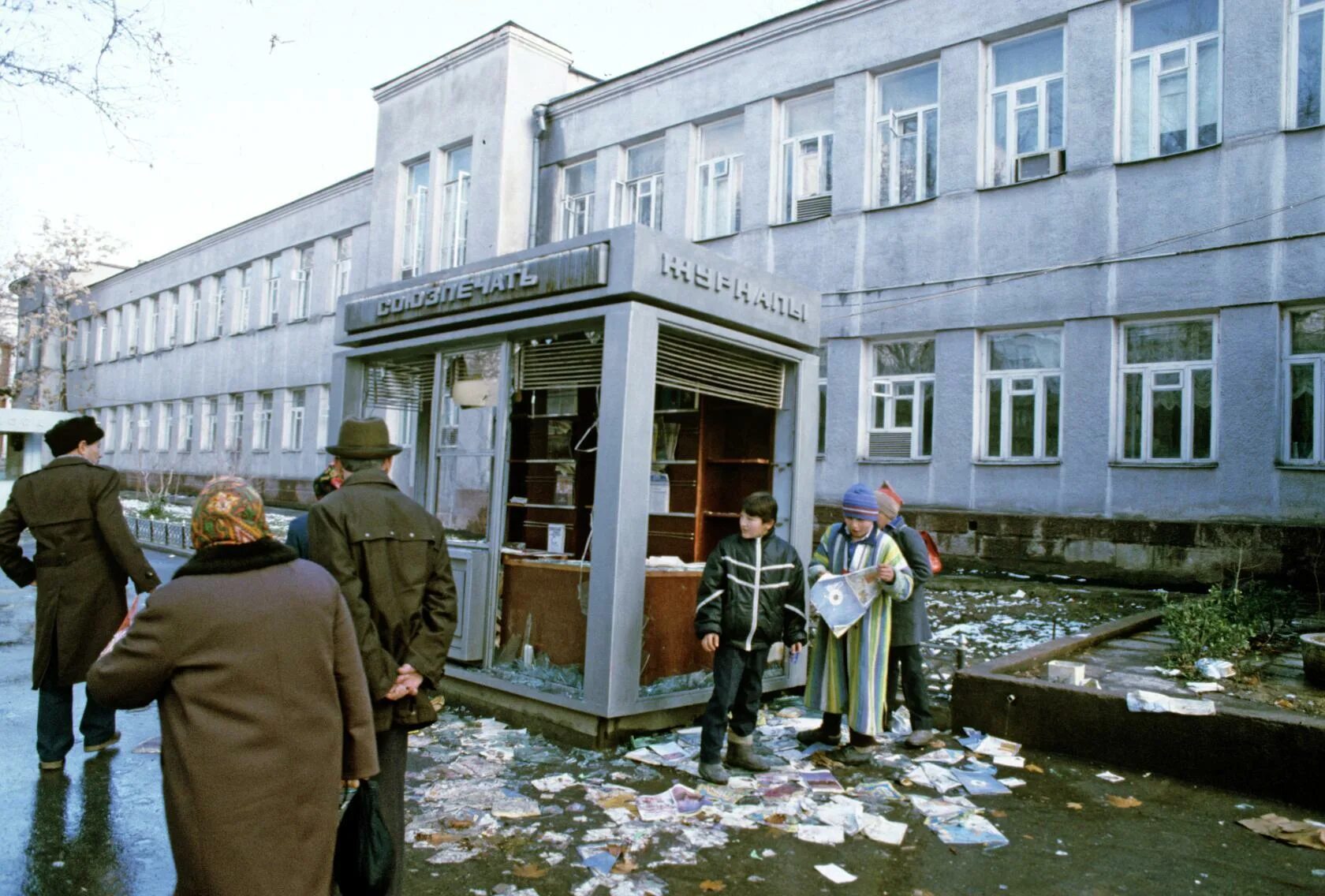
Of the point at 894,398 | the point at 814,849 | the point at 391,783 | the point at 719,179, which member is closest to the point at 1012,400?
the point at 894,398

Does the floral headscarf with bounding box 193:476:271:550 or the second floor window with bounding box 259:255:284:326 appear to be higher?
the second floor window with bounding box 259:255:284:326

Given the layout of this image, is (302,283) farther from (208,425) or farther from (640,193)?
(640,193)

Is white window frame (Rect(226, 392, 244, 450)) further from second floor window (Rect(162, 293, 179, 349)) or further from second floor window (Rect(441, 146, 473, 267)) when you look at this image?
second floor window (Rect(441, 146, 473, 267))

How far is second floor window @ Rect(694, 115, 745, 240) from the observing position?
59.9 feet

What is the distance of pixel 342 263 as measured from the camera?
1074 inches

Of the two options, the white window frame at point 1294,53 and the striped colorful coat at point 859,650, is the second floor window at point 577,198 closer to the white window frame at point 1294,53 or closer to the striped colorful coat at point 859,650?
the white window frame at point 1294,53

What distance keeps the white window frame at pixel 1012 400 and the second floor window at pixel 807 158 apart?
3976mm

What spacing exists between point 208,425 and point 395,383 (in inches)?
1072

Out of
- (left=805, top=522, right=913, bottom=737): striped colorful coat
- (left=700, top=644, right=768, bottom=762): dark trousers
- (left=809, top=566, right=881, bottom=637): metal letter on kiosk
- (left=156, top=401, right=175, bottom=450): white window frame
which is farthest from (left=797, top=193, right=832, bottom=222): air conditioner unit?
(left=156, top=401, right=175, bottom=450): white window frame

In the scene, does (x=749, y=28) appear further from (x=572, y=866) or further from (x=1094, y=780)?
(x=572, y=866)

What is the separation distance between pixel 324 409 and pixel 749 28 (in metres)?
15.7

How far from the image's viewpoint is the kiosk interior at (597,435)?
250 inches

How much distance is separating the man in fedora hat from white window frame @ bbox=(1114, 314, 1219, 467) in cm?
1162

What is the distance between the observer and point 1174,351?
13125mm
